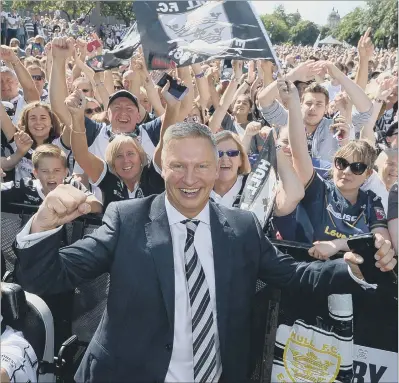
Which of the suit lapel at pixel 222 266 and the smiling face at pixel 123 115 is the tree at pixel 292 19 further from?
the suit lapel at pixel 222 266

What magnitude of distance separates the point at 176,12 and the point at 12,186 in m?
1.72

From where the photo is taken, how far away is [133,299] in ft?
7.54

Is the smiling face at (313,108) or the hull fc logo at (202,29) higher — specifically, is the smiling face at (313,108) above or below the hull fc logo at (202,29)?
below

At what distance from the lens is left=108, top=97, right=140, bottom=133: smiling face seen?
16.3ft

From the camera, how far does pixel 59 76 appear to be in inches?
194

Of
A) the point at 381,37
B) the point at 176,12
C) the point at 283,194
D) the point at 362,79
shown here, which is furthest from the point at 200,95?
the point at 381,37

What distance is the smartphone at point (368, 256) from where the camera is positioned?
2.30 meters

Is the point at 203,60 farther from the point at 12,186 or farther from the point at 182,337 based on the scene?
the point at 182,337

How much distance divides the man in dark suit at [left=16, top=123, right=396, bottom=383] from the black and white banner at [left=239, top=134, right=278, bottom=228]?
0.58m

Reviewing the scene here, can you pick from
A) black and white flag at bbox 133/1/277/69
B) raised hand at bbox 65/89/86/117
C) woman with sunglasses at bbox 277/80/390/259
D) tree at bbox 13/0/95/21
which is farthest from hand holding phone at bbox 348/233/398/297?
tree at bbox 13/0/95/21

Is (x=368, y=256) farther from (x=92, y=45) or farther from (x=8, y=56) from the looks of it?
(x=92, y=45)

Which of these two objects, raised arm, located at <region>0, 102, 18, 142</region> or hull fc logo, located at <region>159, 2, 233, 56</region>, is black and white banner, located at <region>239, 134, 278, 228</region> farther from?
raised arm, located at <region>0, 102, 18, 142</region>

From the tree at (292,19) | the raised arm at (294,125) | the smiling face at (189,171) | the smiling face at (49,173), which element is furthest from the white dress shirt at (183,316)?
the tree at (292,19)

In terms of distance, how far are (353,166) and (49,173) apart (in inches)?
77.6
